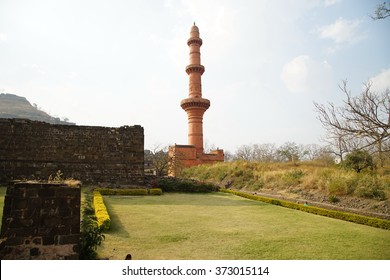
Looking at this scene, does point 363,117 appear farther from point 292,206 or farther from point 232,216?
point 232,216

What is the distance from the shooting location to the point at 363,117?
832 cm

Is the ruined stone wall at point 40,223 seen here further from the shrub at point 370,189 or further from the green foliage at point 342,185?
the green foliage at point 342,185

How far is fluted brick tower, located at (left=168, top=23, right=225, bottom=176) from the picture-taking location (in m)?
25.5

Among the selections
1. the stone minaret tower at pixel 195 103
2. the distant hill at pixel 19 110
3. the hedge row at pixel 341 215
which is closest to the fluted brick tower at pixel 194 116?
the stone minaret tower at pixel 195 103

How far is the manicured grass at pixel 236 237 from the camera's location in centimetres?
451

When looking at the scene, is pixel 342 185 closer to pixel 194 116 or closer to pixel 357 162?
pixel 357 162

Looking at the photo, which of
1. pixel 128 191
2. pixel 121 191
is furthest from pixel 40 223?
pixel 128 191

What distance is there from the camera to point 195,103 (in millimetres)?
26047

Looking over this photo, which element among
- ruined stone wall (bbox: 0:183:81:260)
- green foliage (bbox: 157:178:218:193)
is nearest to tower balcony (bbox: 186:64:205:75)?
green foliage (bbox: 157:178:218:193)

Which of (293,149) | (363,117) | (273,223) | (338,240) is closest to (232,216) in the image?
(273,223)

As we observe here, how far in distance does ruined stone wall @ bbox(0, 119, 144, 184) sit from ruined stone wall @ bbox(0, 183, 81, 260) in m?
11.3

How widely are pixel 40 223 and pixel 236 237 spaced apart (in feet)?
12.1

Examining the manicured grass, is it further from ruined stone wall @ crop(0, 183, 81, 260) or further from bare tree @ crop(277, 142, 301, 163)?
bare tree @ crop(277, 142, 301, 163)

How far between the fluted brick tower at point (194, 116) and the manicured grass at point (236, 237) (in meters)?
17.3
